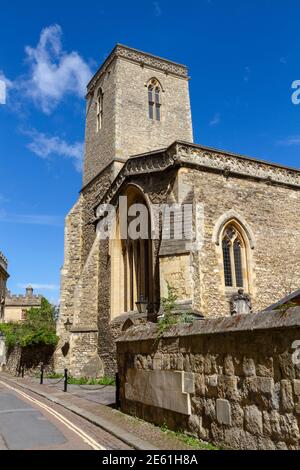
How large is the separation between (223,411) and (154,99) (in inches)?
893

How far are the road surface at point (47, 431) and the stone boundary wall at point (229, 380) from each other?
3.43ft

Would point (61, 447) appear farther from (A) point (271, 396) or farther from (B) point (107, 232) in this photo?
(B) point (107, 232)

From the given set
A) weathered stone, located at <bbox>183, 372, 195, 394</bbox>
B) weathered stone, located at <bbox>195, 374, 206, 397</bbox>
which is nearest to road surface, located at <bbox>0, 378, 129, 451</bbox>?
weathered stone, located at <bbox>183, 372, 195, 394</bbox>

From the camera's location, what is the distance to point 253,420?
457 cm

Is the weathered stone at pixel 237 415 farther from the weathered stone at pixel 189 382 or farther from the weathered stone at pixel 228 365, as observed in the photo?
the weathered stone at pixel 189 382

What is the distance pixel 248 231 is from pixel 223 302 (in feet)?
8.99

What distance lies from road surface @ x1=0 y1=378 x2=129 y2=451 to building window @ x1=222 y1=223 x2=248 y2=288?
22.3 feet

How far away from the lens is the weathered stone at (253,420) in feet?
14.7

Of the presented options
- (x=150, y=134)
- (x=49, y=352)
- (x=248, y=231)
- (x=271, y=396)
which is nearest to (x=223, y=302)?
(x=248, y=231)

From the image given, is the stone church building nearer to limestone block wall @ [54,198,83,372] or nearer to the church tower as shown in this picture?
limestone block wall @ [54,198,83,372]

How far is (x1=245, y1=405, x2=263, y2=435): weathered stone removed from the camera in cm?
447

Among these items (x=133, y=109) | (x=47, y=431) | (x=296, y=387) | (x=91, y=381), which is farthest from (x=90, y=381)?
(x=133, y=109)

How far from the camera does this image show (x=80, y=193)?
2439 centimetres

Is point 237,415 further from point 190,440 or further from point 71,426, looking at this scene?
point 71,426
